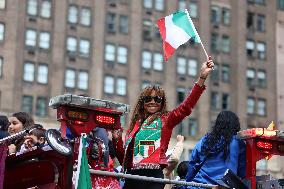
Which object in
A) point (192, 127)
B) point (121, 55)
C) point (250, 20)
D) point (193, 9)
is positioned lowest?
point (192, 127)

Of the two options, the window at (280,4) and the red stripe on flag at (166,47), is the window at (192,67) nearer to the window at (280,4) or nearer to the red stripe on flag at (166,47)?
the window at (280,4)

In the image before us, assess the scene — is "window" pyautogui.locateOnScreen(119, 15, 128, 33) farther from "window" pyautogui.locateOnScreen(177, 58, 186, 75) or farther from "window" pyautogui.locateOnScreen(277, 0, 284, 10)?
"window" pyautogui.locateOnScreen(277, 0, 284, 10)

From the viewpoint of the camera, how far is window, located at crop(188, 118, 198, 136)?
59.0 m

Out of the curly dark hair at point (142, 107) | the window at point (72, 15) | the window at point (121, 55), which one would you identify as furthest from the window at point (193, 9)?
the curly dark hair at point (142, 107)

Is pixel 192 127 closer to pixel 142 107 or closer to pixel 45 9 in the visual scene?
pixel 45 9

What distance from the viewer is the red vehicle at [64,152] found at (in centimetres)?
693

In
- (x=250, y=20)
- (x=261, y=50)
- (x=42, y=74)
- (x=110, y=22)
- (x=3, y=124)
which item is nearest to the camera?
(x=3, y=124)

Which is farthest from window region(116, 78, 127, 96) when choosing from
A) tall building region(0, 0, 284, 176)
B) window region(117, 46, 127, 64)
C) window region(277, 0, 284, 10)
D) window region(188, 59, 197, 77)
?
window region(277, 0, 284, 10)

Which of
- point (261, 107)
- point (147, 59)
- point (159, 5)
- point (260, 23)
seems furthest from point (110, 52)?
point (260, 23)

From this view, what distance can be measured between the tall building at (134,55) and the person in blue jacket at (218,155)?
4355 centimetres

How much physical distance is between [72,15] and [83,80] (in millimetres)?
4903

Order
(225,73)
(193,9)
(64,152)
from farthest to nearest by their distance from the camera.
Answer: (225,73), (193,9), (64,152)

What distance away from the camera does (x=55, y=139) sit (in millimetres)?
6926

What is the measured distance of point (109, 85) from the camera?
5622 centimetres
